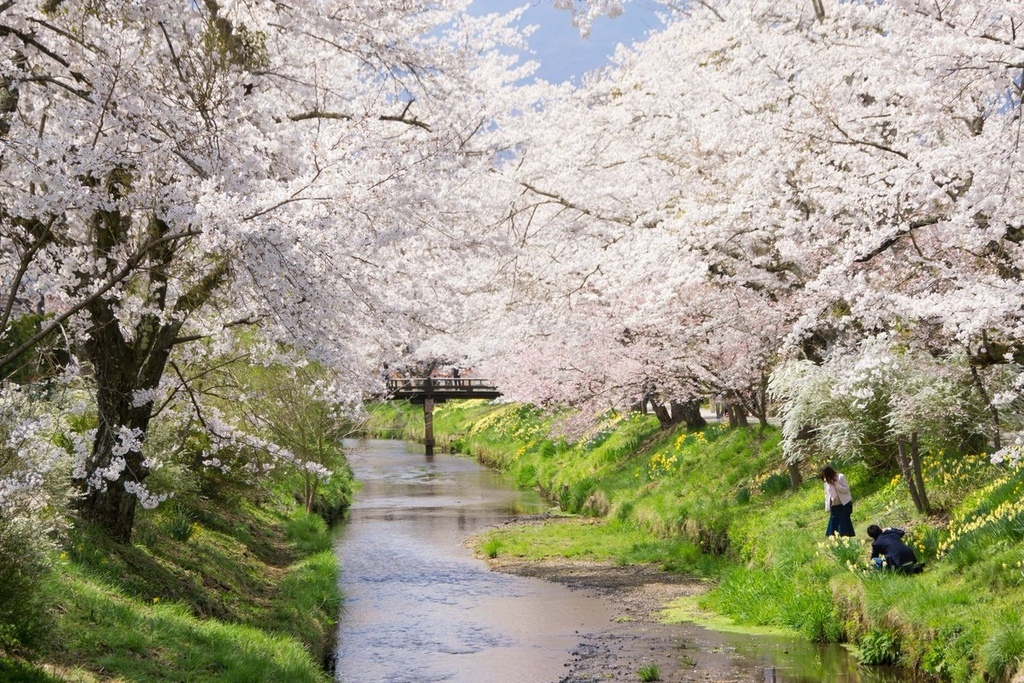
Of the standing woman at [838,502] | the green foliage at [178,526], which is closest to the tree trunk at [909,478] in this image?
the standing woman at [838,502]

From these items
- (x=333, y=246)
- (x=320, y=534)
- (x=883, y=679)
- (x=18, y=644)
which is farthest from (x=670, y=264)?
(x=320, y=534)

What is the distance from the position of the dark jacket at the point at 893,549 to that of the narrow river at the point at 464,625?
123cm

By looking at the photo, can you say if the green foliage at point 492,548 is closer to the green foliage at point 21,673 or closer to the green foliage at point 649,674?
the green foliage at point 649,674

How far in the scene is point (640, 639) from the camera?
13.1m

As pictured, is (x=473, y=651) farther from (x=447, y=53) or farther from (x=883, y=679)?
(x=447, y=53)

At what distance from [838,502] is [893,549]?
1936mm

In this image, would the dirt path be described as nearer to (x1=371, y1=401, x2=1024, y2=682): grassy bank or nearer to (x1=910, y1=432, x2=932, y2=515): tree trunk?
(x1=371, y1=401, x2=1024, y2=682): grassy bank

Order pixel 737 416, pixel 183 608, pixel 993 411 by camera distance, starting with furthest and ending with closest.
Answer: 1. pixel 737 416
2. pixel 993 411
3. pixel 183 608

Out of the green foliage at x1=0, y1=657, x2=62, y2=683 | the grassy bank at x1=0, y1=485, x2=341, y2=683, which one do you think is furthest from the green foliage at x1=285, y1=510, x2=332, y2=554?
the green foliage at x1=0, y1=657, x2=62, y2=683

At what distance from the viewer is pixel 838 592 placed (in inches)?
478

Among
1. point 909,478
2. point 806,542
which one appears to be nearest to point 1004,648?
point 909,478

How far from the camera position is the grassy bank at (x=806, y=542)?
9.77 meters

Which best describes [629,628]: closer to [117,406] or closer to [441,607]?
[441,607]

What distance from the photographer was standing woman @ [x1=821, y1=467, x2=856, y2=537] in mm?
13141
